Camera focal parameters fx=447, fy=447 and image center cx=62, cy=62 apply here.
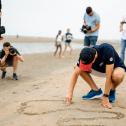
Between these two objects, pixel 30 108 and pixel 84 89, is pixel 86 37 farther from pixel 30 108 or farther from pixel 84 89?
pixel 30 108

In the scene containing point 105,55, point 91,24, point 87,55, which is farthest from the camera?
point 91,24

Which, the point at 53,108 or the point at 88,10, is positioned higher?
the point at 88,10

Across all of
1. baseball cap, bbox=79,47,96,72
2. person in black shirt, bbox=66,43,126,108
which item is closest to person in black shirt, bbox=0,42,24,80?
person in black shirt, bbox=66,43,126,108

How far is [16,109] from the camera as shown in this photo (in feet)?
25.5

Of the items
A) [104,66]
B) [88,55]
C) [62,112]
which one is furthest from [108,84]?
[62,112]

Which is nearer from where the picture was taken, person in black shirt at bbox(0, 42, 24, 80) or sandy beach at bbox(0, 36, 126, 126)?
sandy beach at bbox(0, 36, 126, 126)

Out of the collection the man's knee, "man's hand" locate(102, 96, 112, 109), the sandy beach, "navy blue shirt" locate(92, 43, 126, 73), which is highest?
"navy blue shirt" locate(92, 43, 126, 73)

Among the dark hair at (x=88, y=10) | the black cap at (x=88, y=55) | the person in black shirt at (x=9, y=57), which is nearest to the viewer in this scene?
the black cap at (x=88, y=55)

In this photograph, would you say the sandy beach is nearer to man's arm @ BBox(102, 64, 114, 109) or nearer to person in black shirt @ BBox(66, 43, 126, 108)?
man's arm @ BBox(102, 64, 114, 109)

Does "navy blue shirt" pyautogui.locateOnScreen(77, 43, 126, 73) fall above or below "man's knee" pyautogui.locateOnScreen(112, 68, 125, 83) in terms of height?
above

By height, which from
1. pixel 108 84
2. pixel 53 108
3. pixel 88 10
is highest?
pixel 88 10

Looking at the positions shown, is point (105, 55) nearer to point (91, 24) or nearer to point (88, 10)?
point (88, 10)

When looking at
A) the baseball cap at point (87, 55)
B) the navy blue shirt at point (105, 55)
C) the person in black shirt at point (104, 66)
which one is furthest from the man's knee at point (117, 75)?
the baseball cap at point (87, 55)

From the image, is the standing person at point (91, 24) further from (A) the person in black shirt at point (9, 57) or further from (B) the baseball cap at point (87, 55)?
(B) the baseball cap at point (87, 55)
